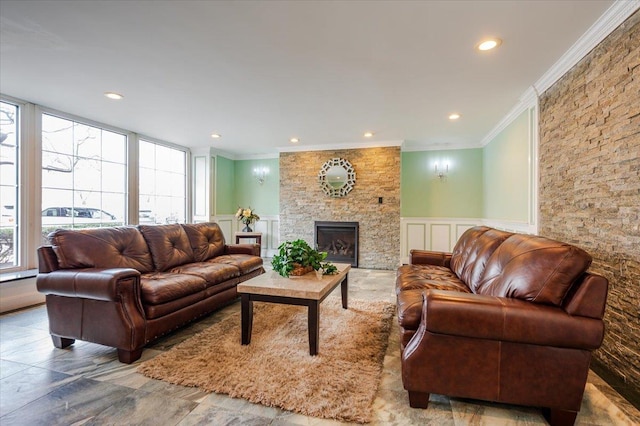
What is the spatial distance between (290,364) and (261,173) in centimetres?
534

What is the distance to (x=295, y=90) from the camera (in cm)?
319

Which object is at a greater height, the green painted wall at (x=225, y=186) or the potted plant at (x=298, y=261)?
the green painted wall at (x=225, y=186)

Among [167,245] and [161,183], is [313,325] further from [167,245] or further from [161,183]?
[161,183]

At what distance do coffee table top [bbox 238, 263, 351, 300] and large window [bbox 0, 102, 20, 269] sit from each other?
320 centimetres

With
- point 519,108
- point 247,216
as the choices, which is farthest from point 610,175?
point 247,216

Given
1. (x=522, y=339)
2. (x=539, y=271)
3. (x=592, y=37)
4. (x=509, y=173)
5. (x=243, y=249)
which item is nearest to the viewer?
(x=522, y=339)

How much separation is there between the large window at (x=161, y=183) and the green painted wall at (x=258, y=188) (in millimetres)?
1245

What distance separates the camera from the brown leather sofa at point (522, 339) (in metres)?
1.42

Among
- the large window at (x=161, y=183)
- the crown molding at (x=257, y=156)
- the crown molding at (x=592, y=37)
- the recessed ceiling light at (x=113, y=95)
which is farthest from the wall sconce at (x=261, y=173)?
the crown molding at (x=592, y=37)

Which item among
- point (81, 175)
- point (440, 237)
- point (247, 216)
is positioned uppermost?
point (81, 175)

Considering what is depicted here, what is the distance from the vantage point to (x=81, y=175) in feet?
13.7

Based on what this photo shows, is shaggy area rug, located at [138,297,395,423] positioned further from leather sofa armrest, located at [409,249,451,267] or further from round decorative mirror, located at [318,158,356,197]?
round decorative mirror, located at [318,158,356,197]

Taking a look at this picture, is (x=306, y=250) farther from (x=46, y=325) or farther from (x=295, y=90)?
(x=46, y=325)

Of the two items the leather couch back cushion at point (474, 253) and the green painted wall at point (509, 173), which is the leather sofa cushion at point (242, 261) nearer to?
the leather couch back cushion at point (474, 253)
